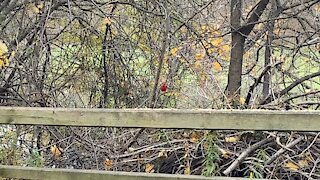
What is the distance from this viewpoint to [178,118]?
3.14 m

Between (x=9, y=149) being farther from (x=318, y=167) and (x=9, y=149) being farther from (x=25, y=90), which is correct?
(x=318, y=167)

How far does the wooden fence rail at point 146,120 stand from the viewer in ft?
9.78

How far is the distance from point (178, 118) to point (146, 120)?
20 cm

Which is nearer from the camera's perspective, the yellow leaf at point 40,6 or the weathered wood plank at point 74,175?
the weathered wood plank at point 74,175

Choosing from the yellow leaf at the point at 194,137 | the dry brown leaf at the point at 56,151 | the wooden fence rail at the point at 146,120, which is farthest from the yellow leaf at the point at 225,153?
the dry brown leaf at the point at 56,151

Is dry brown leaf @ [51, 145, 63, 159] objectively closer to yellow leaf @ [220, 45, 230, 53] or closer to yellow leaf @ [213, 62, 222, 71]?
yellow leaf @ [213, 62, 222, 71]

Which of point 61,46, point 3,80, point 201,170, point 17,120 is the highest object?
point 61,46

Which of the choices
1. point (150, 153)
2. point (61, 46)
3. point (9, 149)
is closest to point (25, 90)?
point (61, 46)

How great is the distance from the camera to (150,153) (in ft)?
14.6

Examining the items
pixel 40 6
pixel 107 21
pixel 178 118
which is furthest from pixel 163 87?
A: pixel 178 118

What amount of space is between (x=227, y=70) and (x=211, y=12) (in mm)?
762

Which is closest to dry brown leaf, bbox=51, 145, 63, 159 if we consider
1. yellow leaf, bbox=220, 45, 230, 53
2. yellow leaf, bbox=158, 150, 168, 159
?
yellow leaf, bbox=158, 150, 168, 159

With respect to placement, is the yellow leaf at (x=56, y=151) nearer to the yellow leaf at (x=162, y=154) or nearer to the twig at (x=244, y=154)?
the yellow leaf at (x=162, y=154)

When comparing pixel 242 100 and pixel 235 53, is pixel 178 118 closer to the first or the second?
pixel 242 100
